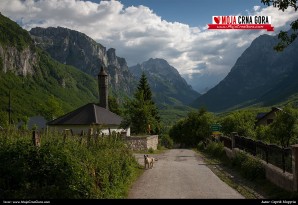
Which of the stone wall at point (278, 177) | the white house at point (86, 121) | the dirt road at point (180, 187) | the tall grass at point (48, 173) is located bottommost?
the dirt road at point (180, 187)

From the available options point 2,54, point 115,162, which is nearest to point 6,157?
point 115,162

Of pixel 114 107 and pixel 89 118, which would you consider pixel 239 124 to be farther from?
pixel 114 107

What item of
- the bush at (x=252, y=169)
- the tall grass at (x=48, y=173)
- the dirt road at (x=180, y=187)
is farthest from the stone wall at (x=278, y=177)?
the tall grass at (x=48, y=173)

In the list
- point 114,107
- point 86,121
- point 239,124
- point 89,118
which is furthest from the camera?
point 114,107

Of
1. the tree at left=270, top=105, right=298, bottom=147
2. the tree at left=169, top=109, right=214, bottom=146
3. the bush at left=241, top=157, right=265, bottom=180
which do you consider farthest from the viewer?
the tree at left=169, top=109, right=214, bottom=146

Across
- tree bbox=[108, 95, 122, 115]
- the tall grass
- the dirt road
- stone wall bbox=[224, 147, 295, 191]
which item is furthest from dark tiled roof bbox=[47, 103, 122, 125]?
tree bbox=[108, 95, 122, 115]

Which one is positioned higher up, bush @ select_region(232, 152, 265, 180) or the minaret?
the minaret

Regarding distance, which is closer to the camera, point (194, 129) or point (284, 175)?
point (284, 175)

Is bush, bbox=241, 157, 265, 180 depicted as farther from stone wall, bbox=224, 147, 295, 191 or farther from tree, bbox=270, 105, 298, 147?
tree, bbox=270, 105, 298, 147

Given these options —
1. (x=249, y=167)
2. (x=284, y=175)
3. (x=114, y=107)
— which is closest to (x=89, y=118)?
(x=249, y=167)

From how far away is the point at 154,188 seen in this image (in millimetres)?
14555

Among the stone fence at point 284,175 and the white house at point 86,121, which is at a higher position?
the white house at point 86,121

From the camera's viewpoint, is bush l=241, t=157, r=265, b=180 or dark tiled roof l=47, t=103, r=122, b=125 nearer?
bush l=241, t=157, r=265, b=180

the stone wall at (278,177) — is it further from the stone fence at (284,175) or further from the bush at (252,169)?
the bush at (252,169)
